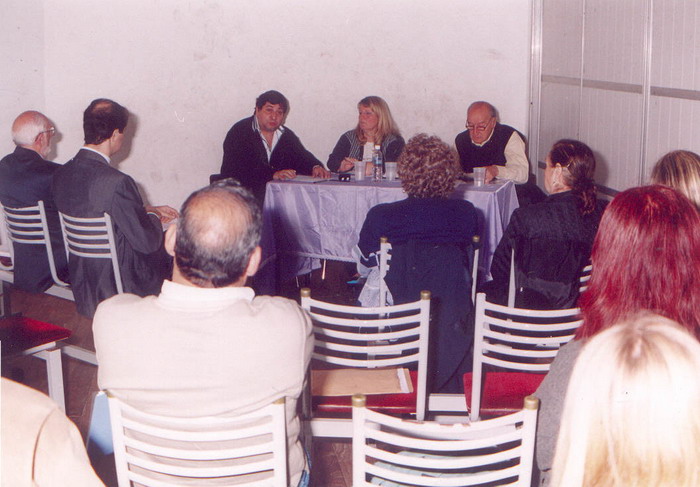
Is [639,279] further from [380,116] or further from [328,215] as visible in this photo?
[380,116]

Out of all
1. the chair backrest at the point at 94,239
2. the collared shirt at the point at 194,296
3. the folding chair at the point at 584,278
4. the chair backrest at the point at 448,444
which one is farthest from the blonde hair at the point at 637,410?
the chair backrest at the point at 94,239

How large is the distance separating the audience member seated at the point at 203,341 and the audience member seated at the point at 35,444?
581 mm

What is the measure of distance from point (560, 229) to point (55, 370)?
2093 mm

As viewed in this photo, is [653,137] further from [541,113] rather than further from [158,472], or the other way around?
[158,472]

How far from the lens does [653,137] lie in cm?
390

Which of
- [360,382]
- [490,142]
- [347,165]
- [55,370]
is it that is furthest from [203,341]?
[490,142]

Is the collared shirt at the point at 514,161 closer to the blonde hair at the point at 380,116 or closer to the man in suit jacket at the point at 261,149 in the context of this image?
the blonde hair at the point at 380,116

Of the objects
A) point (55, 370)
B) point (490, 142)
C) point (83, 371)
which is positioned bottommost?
point (83, 371)

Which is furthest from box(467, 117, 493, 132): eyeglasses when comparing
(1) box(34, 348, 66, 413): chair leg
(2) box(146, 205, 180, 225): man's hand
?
(1) box(34, 348, 66, 413): chair leg

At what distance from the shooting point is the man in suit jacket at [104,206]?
11.3ft

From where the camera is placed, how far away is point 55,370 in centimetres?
295

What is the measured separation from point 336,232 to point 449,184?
1.42 m

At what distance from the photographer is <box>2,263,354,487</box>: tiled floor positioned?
9.41 feet

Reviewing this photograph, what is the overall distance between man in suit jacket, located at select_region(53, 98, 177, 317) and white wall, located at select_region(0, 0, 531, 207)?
2659 millimetres
